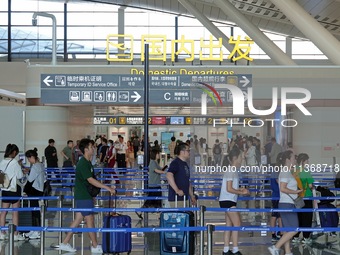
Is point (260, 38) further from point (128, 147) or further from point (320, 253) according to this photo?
point (320, 253)

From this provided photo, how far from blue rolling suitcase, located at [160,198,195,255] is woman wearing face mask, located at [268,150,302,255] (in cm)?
132

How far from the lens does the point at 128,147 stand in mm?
37250

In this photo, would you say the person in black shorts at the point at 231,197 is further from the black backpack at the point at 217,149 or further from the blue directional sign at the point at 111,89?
the blue directional sign at the point at 111,89

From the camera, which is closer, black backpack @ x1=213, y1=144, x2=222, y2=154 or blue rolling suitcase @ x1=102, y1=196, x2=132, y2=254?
blue rolling suitcase @ x1=102, y1=196, x2=132, y2=254

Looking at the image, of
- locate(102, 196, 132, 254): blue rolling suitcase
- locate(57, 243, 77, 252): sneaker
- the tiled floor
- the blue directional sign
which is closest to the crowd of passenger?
locate(57, 243, 77, 252): sneaker

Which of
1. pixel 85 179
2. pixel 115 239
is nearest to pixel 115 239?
pixel 115 239

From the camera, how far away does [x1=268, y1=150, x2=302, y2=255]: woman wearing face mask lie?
38.5 feet

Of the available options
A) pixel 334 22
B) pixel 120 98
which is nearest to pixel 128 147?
pixel 120 98

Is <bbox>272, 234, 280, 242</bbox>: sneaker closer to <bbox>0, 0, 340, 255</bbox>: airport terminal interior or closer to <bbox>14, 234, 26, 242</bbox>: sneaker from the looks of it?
<bbox>0, 0, 340, 255</bbox>: airport terminal interior

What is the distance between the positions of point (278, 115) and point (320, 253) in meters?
3.20

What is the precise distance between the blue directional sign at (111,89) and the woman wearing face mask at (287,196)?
65.7ft

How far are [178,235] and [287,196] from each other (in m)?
1.73

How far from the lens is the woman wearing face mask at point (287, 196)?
38.5 feet

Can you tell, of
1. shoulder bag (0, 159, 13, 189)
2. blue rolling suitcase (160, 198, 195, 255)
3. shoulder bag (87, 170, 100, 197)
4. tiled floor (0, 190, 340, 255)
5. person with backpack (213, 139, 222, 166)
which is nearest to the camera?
blue rolling suitcase (160, 198, 195, 255)
